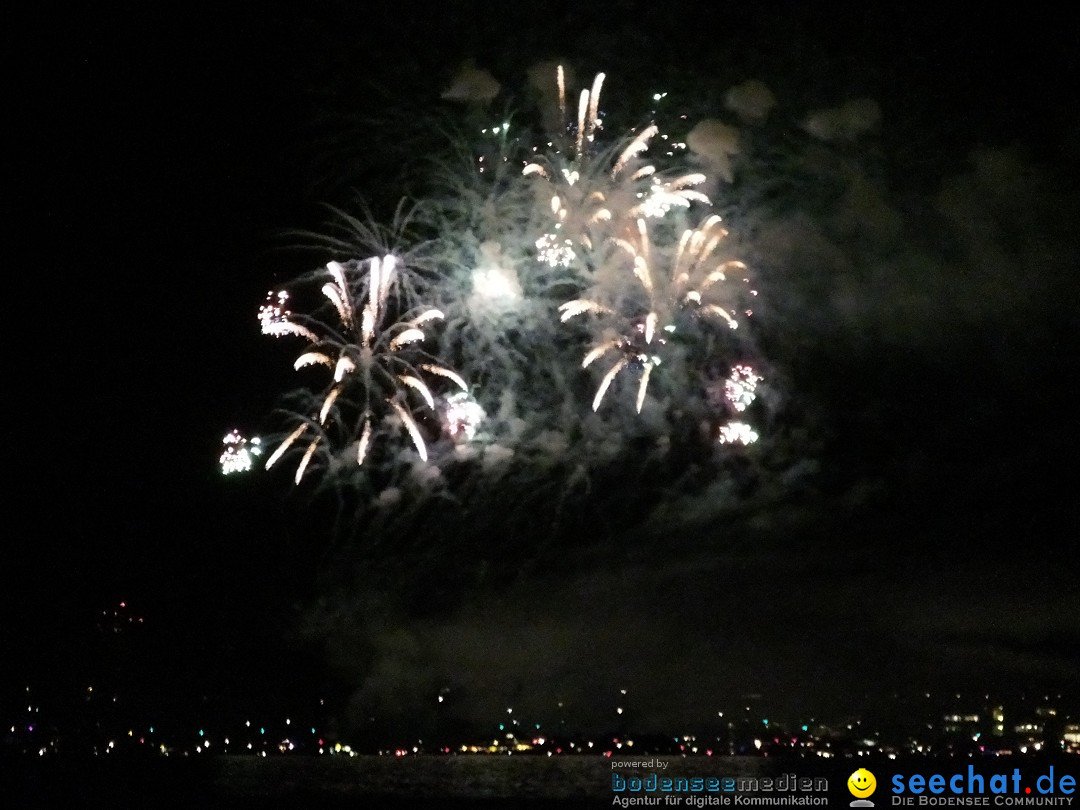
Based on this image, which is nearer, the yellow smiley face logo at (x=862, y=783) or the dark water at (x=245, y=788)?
the yellow smiley face logo at (x=862, y=783)

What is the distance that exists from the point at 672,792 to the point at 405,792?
6245 centimetres

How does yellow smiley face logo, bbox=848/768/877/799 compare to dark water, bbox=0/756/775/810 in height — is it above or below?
above

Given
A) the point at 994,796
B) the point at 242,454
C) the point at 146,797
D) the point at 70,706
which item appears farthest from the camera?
the point at 70,706

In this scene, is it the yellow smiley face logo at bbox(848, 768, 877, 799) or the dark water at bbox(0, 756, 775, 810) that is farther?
the dark water at bbox(0, 756, 775, 810)

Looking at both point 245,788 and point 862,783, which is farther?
point 245,788

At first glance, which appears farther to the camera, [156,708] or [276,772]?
[276,772]

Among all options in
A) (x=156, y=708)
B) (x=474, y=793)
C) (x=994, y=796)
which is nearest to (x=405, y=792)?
(x=474, y=793)

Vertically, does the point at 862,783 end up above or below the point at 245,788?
above

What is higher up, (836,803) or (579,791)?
(836,803)

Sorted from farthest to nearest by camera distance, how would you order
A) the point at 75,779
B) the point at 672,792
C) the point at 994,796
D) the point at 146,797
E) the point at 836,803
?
the point at 75,779
the point at 146,797
the point at 836,803
the point at 672,792
the point at 994,796

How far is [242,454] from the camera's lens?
2270 centimetres

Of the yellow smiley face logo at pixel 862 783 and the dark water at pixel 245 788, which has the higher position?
the yellow smiley face logo at pixel 862 783

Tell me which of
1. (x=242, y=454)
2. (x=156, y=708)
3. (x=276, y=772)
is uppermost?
(x=242, y=454)

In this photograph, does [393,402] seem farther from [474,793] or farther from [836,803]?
[474,793]
